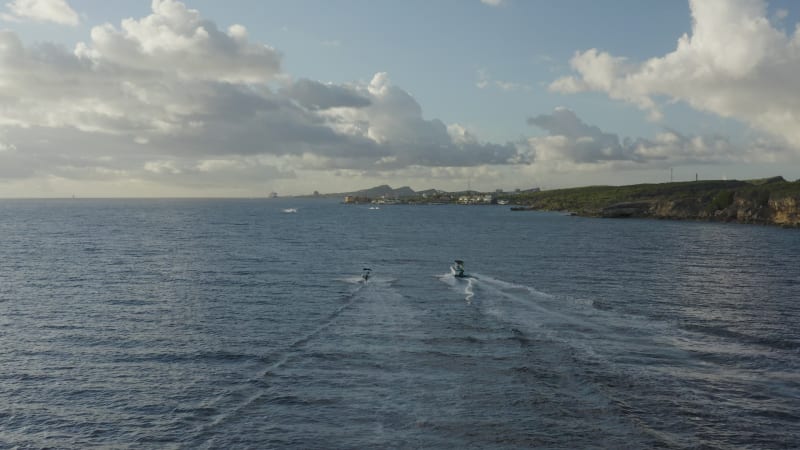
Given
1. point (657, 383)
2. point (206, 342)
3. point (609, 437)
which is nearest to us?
point (609, 437)

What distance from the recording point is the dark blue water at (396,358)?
2831cm

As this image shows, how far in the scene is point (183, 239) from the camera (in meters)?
137

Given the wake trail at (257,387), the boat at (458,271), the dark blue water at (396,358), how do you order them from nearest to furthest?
the dark blue water at (396,358)
the wake trail at (257,387)
the boat at (458,271)

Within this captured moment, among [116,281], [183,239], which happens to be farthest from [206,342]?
[183,239]

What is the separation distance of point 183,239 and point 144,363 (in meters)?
105

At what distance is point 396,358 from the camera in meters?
39.4

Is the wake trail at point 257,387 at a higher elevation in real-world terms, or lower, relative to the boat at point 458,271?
lower

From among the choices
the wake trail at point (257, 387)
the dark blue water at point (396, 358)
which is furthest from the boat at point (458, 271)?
the wake trail at point (257, 387)

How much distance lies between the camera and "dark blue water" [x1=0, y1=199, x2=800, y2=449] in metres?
28.3

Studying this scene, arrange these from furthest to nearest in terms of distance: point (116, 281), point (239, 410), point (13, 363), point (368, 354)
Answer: point (116, 281) → point (368, 354) → point (13, 363) → point (239, 410)

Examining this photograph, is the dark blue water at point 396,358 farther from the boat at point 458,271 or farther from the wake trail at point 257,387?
the boat at point 458,271

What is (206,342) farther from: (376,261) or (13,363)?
(376,261)

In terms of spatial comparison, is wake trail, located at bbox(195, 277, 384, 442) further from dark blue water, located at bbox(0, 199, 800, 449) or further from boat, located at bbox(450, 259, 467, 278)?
boat, located at bbox(450, 259, 467, 278)

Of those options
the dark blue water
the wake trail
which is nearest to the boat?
the dark blue water
